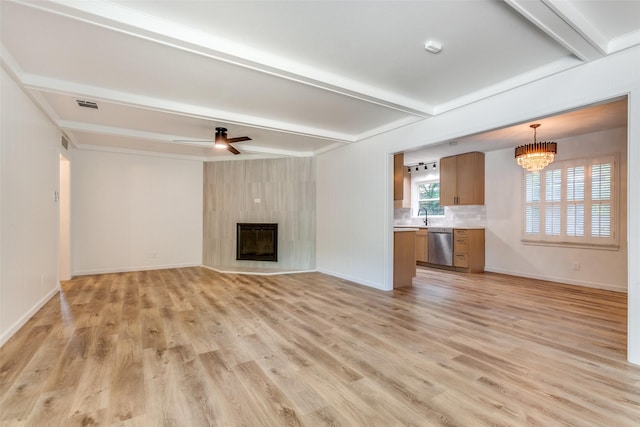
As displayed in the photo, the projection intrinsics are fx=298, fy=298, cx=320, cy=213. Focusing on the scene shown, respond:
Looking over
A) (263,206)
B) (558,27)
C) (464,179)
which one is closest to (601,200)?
(464,179)

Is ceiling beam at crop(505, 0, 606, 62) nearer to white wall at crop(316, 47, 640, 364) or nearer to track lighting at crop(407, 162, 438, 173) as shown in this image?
white wall at crop(316, 47, 640, 364)

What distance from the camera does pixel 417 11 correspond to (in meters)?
2.08

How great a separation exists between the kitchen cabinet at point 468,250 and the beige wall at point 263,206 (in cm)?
310

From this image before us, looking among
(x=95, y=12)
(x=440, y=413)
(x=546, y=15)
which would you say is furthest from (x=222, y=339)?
(x=546, y=15)

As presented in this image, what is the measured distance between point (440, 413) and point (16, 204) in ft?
13.8

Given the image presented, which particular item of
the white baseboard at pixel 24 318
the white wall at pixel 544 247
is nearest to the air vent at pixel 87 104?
the white baseboard at pixel 24 318

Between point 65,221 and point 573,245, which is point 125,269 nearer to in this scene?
point 65,221

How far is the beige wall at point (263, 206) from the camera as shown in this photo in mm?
6574

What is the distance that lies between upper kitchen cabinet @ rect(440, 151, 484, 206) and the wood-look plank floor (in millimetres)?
2687

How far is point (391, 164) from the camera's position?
4.74m

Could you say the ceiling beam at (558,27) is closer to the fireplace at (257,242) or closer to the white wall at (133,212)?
the fireplace at (257,242)

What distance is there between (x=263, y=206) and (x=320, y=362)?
474 centimetres

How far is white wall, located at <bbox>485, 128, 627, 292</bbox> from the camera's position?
4723 mm

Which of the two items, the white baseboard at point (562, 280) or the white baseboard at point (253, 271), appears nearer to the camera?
the white baseboard at point (562, 280)
